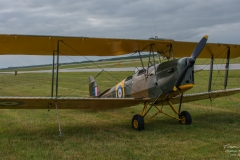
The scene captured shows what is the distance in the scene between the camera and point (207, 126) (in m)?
6.97

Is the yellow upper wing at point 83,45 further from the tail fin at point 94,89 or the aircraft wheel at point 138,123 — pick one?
the tail fin at point 94,89

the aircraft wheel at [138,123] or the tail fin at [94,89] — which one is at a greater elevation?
the tail fin at [94,89]

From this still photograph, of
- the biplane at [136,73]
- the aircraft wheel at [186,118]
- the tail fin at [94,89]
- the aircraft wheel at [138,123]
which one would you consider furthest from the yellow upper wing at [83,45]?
the tail fin at [94,89]

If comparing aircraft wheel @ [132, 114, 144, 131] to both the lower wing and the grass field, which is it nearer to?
the grass field

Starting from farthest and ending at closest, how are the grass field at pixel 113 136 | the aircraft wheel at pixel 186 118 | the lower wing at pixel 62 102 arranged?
the aircraft wheel at pixel 186 118
the lower wing at pixel 62 102
the grass field at pixel 113 136

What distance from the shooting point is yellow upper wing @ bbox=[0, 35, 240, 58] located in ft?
21.6

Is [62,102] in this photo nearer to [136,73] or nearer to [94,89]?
[136,73]

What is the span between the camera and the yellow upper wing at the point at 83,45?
658 cm

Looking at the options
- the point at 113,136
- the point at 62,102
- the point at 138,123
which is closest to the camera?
the point at 113,136

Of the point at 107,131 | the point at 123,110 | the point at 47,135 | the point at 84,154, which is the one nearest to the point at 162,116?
the point at 123,110

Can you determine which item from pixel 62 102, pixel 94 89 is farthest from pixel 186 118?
pixel 94 89

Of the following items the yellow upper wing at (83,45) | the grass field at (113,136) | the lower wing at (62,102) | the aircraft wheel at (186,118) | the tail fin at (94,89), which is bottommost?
the grass field at (113,136)

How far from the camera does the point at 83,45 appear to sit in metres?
7.29

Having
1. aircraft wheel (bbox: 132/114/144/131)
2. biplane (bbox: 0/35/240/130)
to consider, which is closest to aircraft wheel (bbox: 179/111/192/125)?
biplane (bbox: 0/35/240/130)
